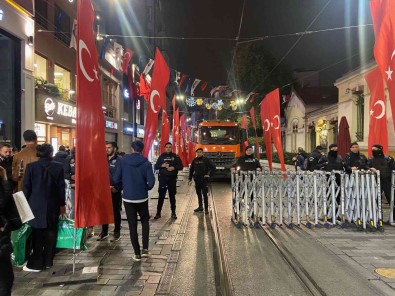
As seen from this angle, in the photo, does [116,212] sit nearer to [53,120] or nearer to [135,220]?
[135,220]

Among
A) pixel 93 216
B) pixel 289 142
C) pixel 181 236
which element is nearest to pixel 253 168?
pixel 181 236

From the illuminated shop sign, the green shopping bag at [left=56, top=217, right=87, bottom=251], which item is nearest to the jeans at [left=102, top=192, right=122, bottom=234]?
the green shopping bag at [left=56, top=217, right=87, bottom=251]

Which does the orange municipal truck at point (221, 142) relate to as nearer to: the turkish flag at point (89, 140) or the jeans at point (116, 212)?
the jeans at point (116, 212)

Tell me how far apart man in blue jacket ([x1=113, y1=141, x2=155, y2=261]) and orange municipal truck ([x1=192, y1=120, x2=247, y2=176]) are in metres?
13.7

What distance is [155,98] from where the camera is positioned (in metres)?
9.96

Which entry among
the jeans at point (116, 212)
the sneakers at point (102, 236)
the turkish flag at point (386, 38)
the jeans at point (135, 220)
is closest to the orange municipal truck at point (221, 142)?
the jeans at point (116, 212)

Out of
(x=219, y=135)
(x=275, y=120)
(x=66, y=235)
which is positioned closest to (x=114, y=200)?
(x=66, y=235)

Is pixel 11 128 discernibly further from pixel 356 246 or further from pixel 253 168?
pixel 356 246

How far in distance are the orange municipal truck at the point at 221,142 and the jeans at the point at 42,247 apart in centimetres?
1466

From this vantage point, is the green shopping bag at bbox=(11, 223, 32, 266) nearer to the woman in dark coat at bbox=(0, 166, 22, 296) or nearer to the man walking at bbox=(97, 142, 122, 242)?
the man walking at bbox=(97, 142, 122, 242)

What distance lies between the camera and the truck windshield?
820 inches

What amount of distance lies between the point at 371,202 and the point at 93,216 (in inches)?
223

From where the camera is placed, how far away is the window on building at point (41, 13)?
52.8 feet

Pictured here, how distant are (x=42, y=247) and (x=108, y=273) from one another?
40.2 inches
